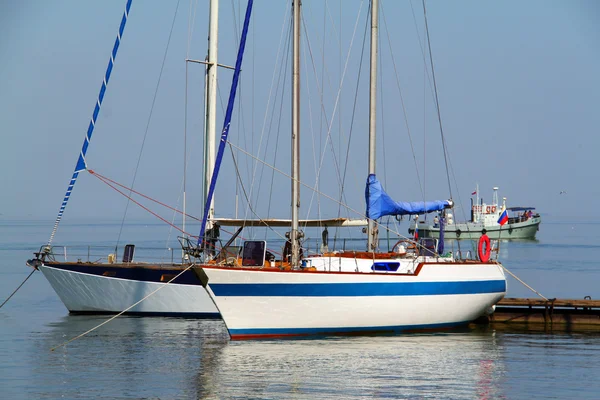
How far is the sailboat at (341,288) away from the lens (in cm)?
2767

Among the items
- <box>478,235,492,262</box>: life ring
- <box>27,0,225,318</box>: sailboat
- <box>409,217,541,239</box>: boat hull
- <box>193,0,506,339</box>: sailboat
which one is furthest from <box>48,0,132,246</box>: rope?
<box>409,217,541,239</box>: boat hull

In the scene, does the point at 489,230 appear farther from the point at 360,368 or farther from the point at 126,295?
the point at 360,368

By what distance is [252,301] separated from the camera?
27.8m

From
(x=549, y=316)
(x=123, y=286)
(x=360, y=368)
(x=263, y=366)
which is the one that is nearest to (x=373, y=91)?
(x=549, y=316)

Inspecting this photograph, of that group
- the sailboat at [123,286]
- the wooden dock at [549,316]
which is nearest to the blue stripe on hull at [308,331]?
the wooden dock at [549,316]

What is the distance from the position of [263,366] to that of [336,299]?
14.6ft

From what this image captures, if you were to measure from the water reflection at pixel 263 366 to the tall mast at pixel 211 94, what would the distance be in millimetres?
8184

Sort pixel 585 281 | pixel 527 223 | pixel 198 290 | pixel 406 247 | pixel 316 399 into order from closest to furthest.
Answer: pixel 316 399 → pixel 406 247 → pixel 198 290 → pixel 585 281 → pixel 527 223

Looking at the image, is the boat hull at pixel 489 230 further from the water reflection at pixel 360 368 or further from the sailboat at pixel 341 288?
the water reflection at pixel 360 368

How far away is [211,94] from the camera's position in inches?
1535

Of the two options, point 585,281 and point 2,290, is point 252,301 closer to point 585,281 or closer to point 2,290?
point 2,290

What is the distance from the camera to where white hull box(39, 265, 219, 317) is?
115ft

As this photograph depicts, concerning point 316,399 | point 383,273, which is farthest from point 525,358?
point 316,399

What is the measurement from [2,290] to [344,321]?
27.7 meters
